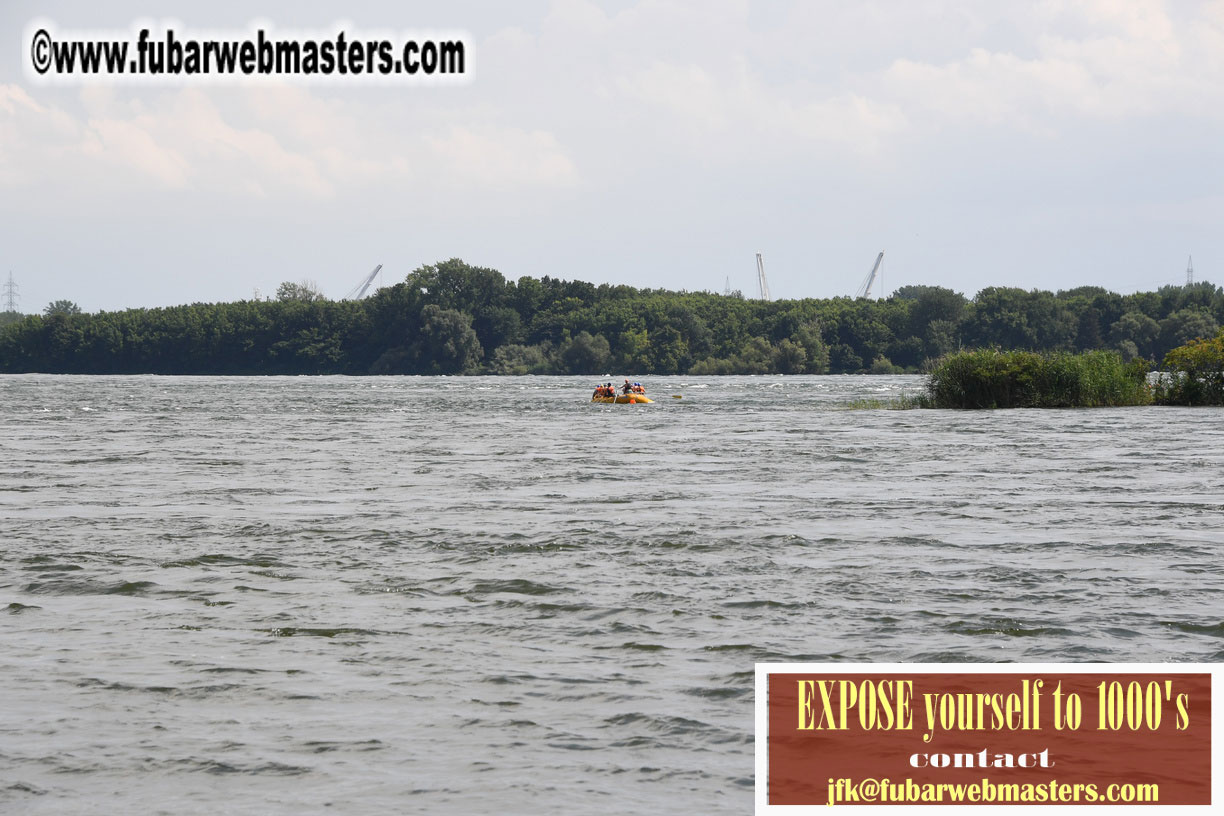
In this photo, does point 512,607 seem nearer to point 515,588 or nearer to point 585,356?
point 515,588

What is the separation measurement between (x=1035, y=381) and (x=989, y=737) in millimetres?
48961

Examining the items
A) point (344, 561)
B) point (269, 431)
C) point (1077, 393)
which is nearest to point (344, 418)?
point (269, 431)

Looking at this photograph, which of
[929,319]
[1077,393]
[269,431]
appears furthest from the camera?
[929,319]

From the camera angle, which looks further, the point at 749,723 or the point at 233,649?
the point at 233,649

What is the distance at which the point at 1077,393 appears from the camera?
5781cm

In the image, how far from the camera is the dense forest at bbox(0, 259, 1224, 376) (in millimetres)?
174125

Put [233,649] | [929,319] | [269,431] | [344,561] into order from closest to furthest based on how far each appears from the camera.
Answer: [233,649], [344,561], [269,431], [929,319]

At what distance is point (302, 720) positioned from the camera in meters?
10.5

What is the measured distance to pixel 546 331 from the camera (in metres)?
192

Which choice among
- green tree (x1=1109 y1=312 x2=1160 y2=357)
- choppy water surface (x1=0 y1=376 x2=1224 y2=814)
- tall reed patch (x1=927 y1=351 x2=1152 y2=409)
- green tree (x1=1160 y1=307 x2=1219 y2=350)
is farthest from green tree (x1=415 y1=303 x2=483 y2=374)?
choppy water surface (x1=0 y1=376 x2=1224 y2=814)

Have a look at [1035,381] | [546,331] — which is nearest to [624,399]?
[1035,381]

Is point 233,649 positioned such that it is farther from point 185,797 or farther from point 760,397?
point 760,397

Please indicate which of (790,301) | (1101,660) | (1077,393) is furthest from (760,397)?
(790,301)

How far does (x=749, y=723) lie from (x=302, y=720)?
10.6 ft
